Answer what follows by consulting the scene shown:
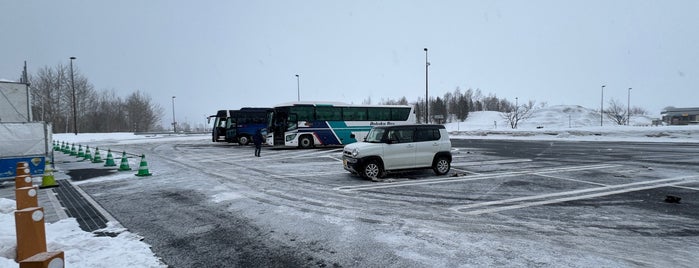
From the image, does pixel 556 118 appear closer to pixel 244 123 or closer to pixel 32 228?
pixel 244 123

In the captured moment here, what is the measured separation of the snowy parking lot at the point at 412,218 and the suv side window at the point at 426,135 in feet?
4.08

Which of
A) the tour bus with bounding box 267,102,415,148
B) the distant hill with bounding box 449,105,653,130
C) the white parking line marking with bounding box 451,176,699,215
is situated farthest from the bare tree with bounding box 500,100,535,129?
the white parking line marking with bounding box 451,176,699,215

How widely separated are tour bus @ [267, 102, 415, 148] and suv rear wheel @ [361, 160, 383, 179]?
1342 cm

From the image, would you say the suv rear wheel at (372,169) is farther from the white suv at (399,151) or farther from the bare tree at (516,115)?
the bare tree at (516,115)

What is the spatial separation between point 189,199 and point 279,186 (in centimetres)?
246

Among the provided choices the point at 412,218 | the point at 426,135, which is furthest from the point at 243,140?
the point at 412,218

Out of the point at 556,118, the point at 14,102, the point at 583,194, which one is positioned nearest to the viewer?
the point at 583,194

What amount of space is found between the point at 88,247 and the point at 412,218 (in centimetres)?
502

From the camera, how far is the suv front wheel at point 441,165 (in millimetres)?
11680

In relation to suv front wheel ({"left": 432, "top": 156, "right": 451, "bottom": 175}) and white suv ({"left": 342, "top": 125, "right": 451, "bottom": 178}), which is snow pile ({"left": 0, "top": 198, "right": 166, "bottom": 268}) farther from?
suv front wheel ({"left": 432, "top": 156, "right": 451, "bottom": 175})

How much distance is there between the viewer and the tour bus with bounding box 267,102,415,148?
77.8ft

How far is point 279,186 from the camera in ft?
32.9

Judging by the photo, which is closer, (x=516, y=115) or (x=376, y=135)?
(x=376, y=135)

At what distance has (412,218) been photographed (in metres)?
6.48
